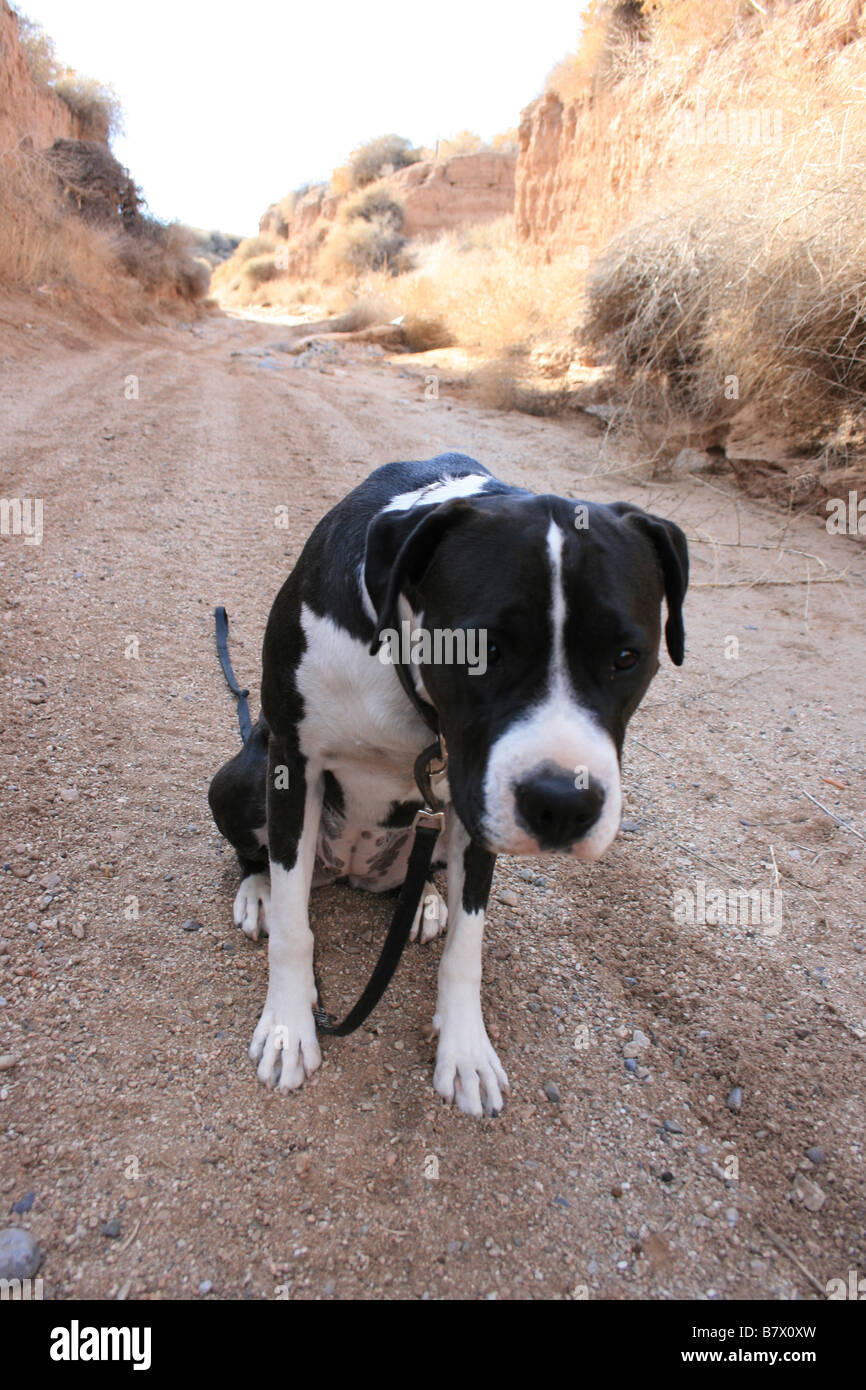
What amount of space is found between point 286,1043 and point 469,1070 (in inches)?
16.5

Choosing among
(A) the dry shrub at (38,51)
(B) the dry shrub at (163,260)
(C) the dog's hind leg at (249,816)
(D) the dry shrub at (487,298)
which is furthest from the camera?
(A) the dry shrub at (38,51)

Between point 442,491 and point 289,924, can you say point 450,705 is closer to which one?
point 442,491

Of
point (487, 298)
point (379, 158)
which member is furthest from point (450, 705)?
point (379, 158)

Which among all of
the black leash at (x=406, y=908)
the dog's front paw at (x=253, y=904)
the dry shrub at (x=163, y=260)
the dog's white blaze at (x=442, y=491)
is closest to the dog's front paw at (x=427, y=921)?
the dog's front paw at (x=253, y=904)

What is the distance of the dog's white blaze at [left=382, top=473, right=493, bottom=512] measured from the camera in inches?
67.6

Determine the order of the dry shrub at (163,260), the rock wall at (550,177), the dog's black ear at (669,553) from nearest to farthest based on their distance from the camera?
the dog's black ear at (669,553), the rock wall at (550,177), the dry shrub at (163,260)

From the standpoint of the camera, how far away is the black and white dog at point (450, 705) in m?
1.35

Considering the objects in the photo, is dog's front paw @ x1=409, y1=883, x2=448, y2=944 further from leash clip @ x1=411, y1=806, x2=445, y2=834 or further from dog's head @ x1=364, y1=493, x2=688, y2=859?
dog's head @ x1=364, y1=493, x2=688, y2=859

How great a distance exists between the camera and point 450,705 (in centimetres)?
145

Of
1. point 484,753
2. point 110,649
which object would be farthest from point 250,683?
point 484,753

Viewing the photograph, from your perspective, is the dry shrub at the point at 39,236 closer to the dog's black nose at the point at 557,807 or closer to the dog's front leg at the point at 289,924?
the dog's front leg at the point at 289,924

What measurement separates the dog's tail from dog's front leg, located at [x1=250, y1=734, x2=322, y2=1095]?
0.81m

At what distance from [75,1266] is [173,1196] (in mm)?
187
